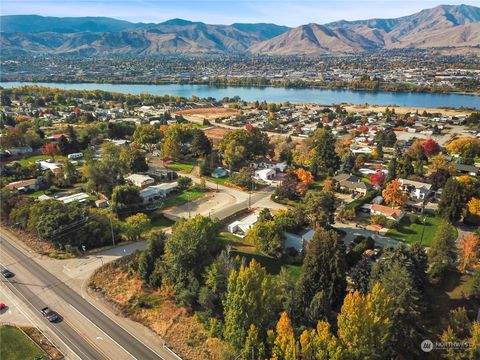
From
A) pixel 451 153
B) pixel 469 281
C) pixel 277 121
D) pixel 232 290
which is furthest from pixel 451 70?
pixel 232 290

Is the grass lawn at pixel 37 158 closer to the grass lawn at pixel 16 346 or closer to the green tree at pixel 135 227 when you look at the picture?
the green tree at pixel 135 227

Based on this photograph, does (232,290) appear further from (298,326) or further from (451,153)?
(451,153)

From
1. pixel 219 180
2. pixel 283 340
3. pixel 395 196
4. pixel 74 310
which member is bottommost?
pixel 219 180

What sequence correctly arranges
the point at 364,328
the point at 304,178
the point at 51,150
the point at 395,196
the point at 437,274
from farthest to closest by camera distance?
the point at 51,150, the point at 304,178, the point at 395,196, the point at 437,274, the point at 364,328

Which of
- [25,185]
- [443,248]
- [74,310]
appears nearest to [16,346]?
[74,310]

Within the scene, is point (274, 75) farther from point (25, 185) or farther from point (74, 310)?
point (74, 310)

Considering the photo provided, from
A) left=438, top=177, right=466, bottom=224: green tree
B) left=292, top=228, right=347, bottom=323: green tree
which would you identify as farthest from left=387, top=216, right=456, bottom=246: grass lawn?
left=292, top=228, right=347, bottom=323: green tree

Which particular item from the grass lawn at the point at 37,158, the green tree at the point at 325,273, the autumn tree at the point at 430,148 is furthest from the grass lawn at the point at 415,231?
the grass lawn at the point at 37,158

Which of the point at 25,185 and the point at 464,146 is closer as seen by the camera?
the point at 25,185
